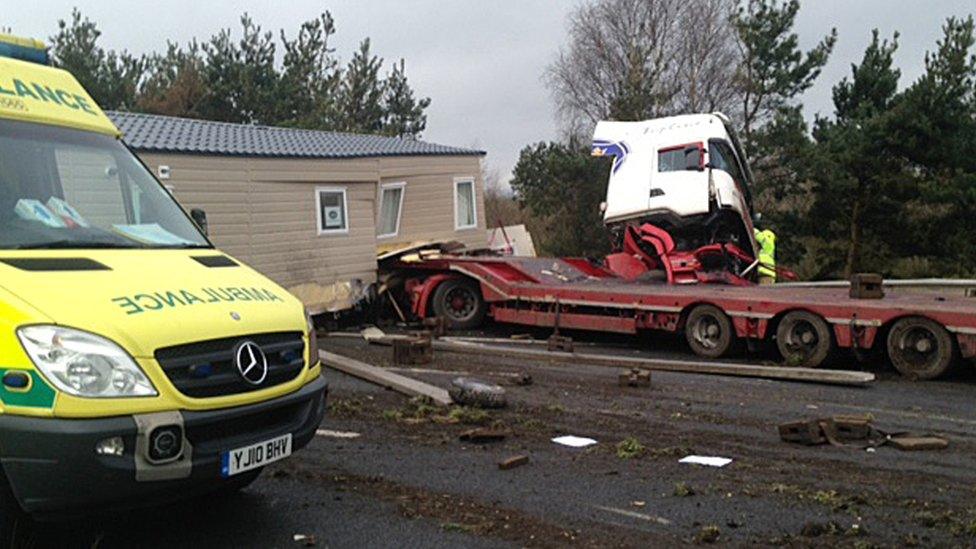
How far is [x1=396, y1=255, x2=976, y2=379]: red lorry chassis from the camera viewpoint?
10.3 meters

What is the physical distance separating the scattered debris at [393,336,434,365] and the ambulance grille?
6.57 metres

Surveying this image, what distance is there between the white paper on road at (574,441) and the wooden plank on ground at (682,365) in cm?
400

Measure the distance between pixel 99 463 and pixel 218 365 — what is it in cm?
70

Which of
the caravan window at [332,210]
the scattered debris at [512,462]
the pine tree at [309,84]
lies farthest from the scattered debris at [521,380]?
the pine tree at [309,84]

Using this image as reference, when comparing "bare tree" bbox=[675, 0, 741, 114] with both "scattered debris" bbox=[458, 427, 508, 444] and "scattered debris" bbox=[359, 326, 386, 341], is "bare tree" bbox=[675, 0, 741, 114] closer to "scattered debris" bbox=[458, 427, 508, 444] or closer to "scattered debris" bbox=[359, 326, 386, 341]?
"scattered debris" bbox=[359, 326, 386, 341]

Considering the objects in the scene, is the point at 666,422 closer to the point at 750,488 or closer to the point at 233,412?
the point at 750,488

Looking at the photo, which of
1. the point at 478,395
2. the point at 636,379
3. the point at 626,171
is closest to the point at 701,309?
the point at 636,379

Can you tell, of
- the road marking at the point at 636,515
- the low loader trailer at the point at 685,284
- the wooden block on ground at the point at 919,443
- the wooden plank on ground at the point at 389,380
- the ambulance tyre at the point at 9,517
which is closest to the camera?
the ambulance tyre at the point at 9,517

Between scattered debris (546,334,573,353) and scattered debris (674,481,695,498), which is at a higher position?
scattered debris (546,334,573,353)

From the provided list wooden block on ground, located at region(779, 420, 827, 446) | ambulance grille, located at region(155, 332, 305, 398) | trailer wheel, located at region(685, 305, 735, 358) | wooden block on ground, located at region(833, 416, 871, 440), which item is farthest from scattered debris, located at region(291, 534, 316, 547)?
trailer wheel, located at region(685, 305, 735, 358)

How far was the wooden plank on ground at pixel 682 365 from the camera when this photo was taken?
9.98m

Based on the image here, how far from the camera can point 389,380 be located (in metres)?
9.23

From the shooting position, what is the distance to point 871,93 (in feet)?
67.0

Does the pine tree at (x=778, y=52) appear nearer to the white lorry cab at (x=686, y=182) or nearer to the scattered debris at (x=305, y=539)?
the white lorry cab at (x=686, y=182)
